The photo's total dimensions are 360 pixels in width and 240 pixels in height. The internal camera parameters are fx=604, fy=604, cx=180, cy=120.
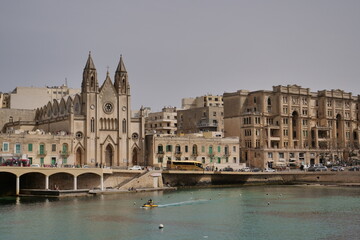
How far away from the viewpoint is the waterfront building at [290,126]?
14412 cm

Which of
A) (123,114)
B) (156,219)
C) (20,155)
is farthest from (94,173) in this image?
(156,219)

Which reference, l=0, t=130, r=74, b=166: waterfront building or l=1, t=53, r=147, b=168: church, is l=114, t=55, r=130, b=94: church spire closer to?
l=1, t=53, r=147, b=168: church

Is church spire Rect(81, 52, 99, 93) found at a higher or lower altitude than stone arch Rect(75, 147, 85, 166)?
higher

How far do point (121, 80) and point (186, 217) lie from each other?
62347 mm

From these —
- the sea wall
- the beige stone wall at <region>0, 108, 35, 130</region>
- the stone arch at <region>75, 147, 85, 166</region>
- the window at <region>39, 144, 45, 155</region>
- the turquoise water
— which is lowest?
the turquoise water

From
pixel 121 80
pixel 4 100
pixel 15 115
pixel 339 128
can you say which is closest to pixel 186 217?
pixel 121 80

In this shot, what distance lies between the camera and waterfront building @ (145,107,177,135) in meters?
172

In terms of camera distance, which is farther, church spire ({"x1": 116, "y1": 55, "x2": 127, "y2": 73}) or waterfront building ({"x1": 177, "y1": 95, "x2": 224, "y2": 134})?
waterfront building ({"x1": 177, "y1": 95, "x2": 224, "y2": 134})

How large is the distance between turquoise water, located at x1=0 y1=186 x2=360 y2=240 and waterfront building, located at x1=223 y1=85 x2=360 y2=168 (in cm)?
4835

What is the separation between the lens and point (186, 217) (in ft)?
226

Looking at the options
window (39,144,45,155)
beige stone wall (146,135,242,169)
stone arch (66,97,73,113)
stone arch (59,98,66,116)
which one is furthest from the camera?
stone arch (59,98,66,116)

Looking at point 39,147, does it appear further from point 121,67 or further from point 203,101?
point 203,101

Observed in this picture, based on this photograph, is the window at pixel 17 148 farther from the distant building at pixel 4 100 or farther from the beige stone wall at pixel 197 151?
the distant building at pixel 4 100

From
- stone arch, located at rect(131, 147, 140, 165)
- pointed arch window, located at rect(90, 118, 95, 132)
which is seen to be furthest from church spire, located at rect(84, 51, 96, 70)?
stone arch, located at rect(131, 147, 140, 165)
